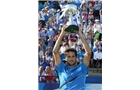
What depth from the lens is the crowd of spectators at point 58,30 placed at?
5102mm

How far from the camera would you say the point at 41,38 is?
5.46 metres

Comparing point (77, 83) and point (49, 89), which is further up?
point (77, 83)

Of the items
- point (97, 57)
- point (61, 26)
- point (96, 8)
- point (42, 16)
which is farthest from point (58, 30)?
point (97, 57)

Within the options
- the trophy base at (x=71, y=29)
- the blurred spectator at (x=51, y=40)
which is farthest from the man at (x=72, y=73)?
the blurred spectator at (x=51, y=40)

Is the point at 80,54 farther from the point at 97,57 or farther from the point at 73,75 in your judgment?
the point at 73,75

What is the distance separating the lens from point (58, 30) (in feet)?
18.0

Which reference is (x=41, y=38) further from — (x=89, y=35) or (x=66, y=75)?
(x=66, y=75)

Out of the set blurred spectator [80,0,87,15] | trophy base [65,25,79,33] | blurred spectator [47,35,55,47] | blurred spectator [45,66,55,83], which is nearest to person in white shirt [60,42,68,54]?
blurred spectator [47,35,55,47]

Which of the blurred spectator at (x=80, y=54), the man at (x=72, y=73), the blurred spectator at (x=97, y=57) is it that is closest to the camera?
the man at (x=72, y=73)

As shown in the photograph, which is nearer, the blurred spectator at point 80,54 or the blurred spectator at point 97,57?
the blurred spectator at point 80,54

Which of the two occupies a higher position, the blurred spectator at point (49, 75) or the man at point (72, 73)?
the man at point (72, 73)

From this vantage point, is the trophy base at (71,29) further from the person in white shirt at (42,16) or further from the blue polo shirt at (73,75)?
the person in white shirt at (42,16)
